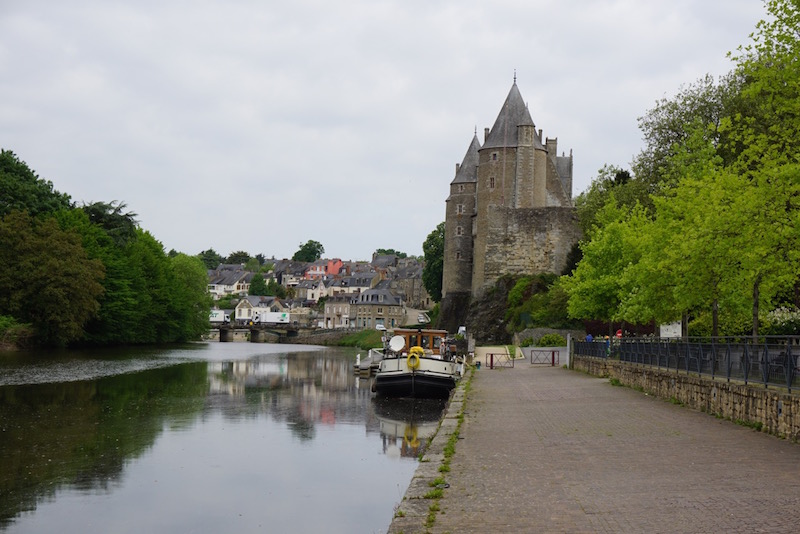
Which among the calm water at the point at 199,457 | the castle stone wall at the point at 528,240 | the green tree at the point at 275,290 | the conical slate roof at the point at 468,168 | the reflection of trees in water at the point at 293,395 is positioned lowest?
the calm water at the point at 199,457

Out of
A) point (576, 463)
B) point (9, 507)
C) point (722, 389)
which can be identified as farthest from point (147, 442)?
point (722, 389)

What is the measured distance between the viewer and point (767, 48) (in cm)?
1683

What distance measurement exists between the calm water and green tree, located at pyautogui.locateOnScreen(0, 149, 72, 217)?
90.7ft

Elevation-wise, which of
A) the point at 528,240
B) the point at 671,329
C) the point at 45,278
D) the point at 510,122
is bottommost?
the point at 671,329

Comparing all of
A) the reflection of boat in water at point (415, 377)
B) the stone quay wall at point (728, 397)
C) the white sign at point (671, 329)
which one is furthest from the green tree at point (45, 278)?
the stone quay wall at point (728, 397)

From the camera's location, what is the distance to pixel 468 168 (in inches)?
3066

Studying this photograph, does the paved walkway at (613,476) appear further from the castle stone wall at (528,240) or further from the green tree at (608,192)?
the castle stone wall at (528,240)

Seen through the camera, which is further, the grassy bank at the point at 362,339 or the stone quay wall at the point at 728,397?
the grassy bank at the point at 362,339

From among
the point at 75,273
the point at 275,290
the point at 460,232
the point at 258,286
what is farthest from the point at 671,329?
the point at 275,290

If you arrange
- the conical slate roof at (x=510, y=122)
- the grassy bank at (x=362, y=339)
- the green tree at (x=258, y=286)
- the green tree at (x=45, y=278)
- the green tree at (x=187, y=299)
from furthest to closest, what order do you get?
1. the green tree at (x=258, y=286)
2. the grassy bank at (x=362, y=339)
3. the green tree at (x=187, y=299)
4. the conical slate roof at (x=510, y=122)
5. the green tree at (x=45, y=278)

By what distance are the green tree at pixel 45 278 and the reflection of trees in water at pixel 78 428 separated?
72.4ft

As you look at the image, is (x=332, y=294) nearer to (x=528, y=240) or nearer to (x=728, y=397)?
(x=528, y=240)

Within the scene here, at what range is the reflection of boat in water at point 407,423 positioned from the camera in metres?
17.4

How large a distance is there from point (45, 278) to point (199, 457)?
41.5m
